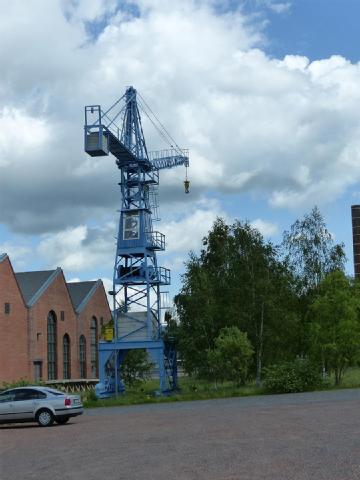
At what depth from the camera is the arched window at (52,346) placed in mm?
64688

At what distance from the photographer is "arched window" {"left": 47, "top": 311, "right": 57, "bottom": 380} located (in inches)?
2547

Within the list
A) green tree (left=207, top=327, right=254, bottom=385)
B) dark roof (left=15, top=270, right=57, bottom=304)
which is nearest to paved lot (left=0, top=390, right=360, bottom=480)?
green tree (left=207, top=327, right=254, bottom=385)

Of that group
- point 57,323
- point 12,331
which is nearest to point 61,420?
point 12,331

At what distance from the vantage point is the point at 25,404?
2469 cm

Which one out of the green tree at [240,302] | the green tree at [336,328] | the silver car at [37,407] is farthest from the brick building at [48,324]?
the silver car at [37,407]

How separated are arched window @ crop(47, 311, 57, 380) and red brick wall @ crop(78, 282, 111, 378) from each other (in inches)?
218

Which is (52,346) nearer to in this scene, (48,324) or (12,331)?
(48,324)

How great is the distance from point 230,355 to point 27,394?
18.0m

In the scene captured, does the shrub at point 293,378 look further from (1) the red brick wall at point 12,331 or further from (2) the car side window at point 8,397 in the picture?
(1) the red brick wall at point 12,331

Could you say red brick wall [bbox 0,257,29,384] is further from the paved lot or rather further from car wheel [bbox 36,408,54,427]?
car wheel [bbox 36,408,54,427]

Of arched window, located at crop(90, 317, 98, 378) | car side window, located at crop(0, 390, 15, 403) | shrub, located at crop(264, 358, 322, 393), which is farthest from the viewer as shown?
arched window, located at crop(90, 317, 98, 378)

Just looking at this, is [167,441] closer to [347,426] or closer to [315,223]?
[347,426]

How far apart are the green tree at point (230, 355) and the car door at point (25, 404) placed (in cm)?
1737

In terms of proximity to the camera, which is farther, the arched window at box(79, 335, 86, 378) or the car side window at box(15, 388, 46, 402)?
the arched window at box(79, 335, 86, 378)
